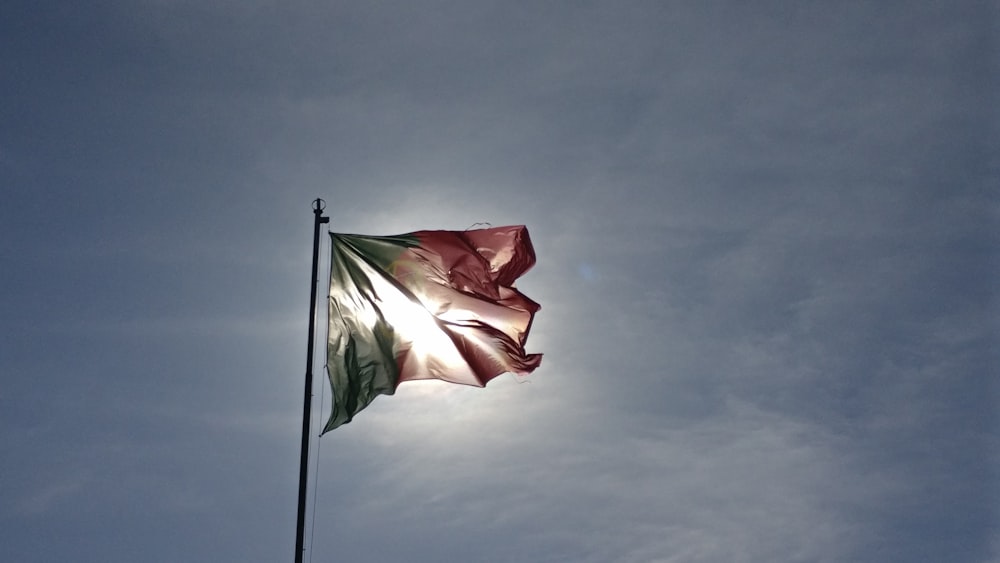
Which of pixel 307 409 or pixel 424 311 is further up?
pixel 424 311

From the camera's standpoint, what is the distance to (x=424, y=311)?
25.9 m

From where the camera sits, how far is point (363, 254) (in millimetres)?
25297

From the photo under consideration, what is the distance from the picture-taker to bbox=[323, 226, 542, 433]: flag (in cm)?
2347

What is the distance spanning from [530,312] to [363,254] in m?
5.01

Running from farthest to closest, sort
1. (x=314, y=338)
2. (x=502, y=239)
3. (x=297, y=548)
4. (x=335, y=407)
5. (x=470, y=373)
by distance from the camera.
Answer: (x=502, y=239) < (x=470, y=373) < (x=335, y=407) < (x=314, y=338) < (x=297, y=548)

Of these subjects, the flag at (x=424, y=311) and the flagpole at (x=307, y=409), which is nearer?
the flagpole at (x=307, y=409)

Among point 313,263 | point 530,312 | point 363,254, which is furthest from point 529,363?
point 313,263

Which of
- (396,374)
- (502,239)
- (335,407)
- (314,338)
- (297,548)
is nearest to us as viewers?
(297,548)

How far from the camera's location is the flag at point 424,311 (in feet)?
77.0

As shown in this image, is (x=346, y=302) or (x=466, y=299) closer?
(x=346, y=302)

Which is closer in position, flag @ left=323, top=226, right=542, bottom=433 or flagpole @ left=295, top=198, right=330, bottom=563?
flagpole @ left=295, top=198, right=330, bottom=563

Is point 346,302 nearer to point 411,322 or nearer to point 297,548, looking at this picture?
point 411,322

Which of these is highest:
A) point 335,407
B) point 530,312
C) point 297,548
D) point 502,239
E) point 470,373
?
point 502,239

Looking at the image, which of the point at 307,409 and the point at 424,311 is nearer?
the point at 307,409
